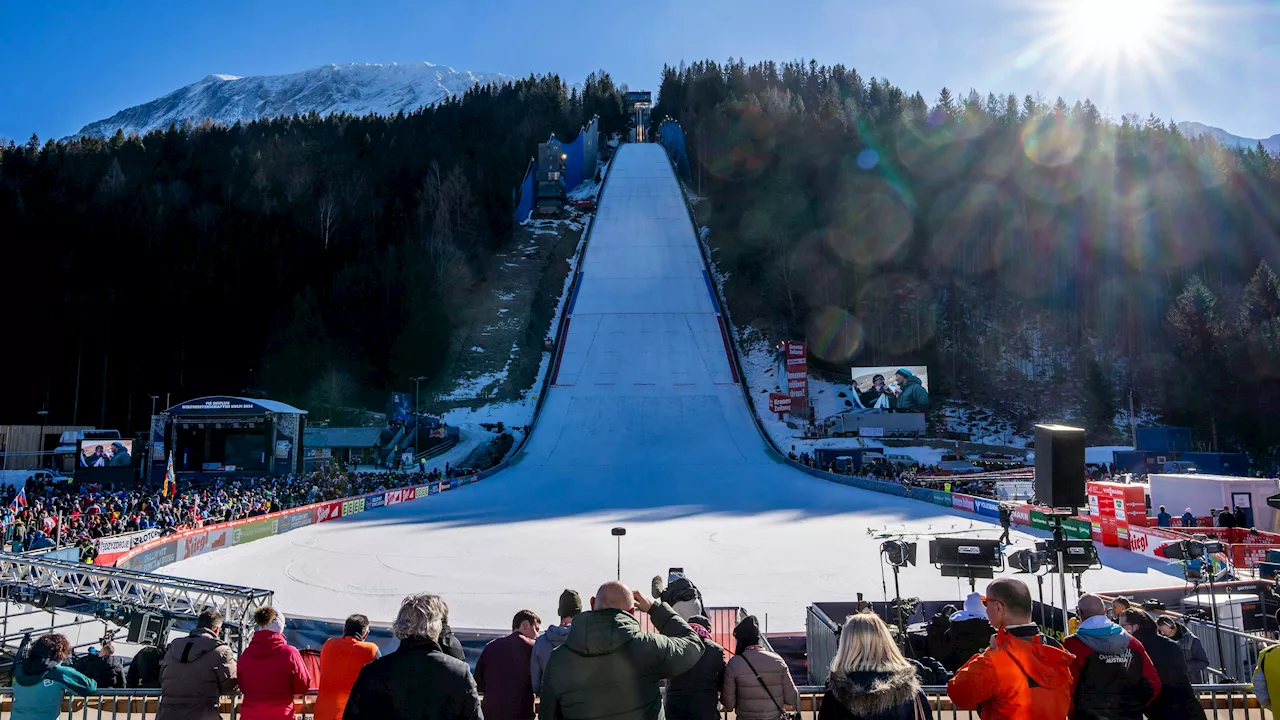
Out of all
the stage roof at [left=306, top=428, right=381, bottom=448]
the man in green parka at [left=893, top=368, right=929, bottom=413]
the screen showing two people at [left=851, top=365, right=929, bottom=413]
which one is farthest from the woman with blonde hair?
the man in green parka at [left=893, top=368, right=929, bottom=413]

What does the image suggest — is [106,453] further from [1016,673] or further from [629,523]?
[1016,673]

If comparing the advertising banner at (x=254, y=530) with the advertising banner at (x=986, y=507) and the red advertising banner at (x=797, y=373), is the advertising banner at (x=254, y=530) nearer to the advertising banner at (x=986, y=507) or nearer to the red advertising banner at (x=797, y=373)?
the advertising banner at (x=986, y=507)

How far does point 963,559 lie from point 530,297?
Answer: 43.3m

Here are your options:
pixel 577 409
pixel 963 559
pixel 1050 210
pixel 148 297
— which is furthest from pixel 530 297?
pixel 963 559

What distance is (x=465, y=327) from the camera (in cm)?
4562

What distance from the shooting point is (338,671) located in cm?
348

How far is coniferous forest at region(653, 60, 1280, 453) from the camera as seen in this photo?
3525 centimetres

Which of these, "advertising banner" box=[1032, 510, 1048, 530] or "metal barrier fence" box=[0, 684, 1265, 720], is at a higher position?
"metal barrier fence" box=[0, 684, 1265, 720]

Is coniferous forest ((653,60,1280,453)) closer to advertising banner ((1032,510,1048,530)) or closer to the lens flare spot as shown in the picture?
the lens flare spot

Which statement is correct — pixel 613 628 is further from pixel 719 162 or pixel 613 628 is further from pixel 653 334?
pixel 719 162

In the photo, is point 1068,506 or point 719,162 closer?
point 1068,506

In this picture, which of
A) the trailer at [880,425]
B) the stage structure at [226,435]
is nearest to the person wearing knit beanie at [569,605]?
the stage structure at [226,435]

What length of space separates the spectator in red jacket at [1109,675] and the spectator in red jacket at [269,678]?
330 cm

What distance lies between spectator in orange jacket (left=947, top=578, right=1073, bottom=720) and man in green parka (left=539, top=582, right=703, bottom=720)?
1.20 meters
